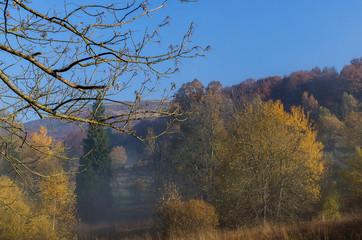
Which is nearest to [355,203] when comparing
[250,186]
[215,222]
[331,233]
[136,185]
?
[250,186]

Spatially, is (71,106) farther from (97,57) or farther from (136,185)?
(136,185)

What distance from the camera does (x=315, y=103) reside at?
218ft

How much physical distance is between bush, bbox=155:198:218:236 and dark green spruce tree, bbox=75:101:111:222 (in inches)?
1053

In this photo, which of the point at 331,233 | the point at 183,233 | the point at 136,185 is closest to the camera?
the point at 331,233

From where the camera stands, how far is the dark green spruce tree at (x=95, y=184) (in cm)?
4641

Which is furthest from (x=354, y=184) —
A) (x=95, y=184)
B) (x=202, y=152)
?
(x=95, y=184)

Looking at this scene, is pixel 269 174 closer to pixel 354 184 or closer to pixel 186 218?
pixel 186 218

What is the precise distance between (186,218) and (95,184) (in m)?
31.4

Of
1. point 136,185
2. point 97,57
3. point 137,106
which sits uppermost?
point 97,57

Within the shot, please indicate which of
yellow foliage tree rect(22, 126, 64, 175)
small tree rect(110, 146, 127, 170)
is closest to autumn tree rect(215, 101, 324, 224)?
yellow foliage tree rect(22, 126, 64, 175)

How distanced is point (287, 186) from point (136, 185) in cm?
3685

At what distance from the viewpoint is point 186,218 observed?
20172 millimetres

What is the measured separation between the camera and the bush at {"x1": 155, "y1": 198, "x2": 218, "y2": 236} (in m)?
19.7

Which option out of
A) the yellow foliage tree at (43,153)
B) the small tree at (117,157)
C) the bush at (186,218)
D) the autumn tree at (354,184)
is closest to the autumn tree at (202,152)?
the bush at (186,218)
